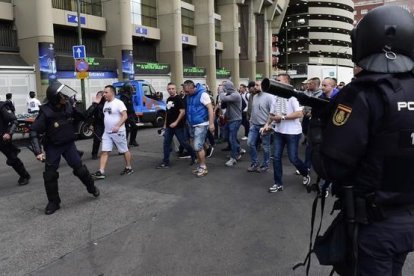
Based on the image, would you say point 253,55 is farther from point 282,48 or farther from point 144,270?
point 144,270

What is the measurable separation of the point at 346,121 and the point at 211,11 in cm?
3751

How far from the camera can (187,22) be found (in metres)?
36.6

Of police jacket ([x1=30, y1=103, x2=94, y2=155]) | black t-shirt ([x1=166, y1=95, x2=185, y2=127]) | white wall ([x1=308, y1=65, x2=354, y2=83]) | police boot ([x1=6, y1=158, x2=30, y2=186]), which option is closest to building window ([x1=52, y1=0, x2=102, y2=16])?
black t-shirt ([x1=166, y1=95, x2=185, y2=127])

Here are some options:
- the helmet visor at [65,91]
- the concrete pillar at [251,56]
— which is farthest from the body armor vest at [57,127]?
the concrete pillar at [251,56]

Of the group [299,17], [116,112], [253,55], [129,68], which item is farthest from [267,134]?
[299,17]

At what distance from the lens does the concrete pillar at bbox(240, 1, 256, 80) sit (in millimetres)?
46844

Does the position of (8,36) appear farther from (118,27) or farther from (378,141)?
(378,141)

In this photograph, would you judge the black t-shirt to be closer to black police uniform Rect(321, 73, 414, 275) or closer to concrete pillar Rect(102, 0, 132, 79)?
black police uniform Rect(321, 73, 414, 275)

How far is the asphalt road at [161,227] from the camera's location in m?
3.81

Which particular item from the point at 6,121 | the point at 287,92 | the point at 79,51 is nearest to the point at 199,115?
the point at 6,121

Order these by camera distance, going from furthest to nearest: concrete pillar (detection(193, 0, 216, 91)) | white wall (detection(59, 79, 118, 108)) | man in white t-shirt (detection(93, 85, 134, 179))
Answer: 1. concrete pillar (detection(193, 0, 216, 91))
2. white wall (detection(59, 79, 118, 108))
3. man in white t-shirt (detection(93, 85, 134, 179))

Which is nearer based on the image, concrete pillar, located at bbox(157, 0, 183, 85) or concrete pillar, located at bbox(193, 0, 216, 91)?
concrete pillar, located at bbox(157, 0, 183, 85)

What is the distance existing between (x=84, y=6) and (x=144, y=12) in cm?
639

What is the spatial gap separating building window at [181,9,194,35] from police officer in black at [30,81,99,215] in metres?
31.4
